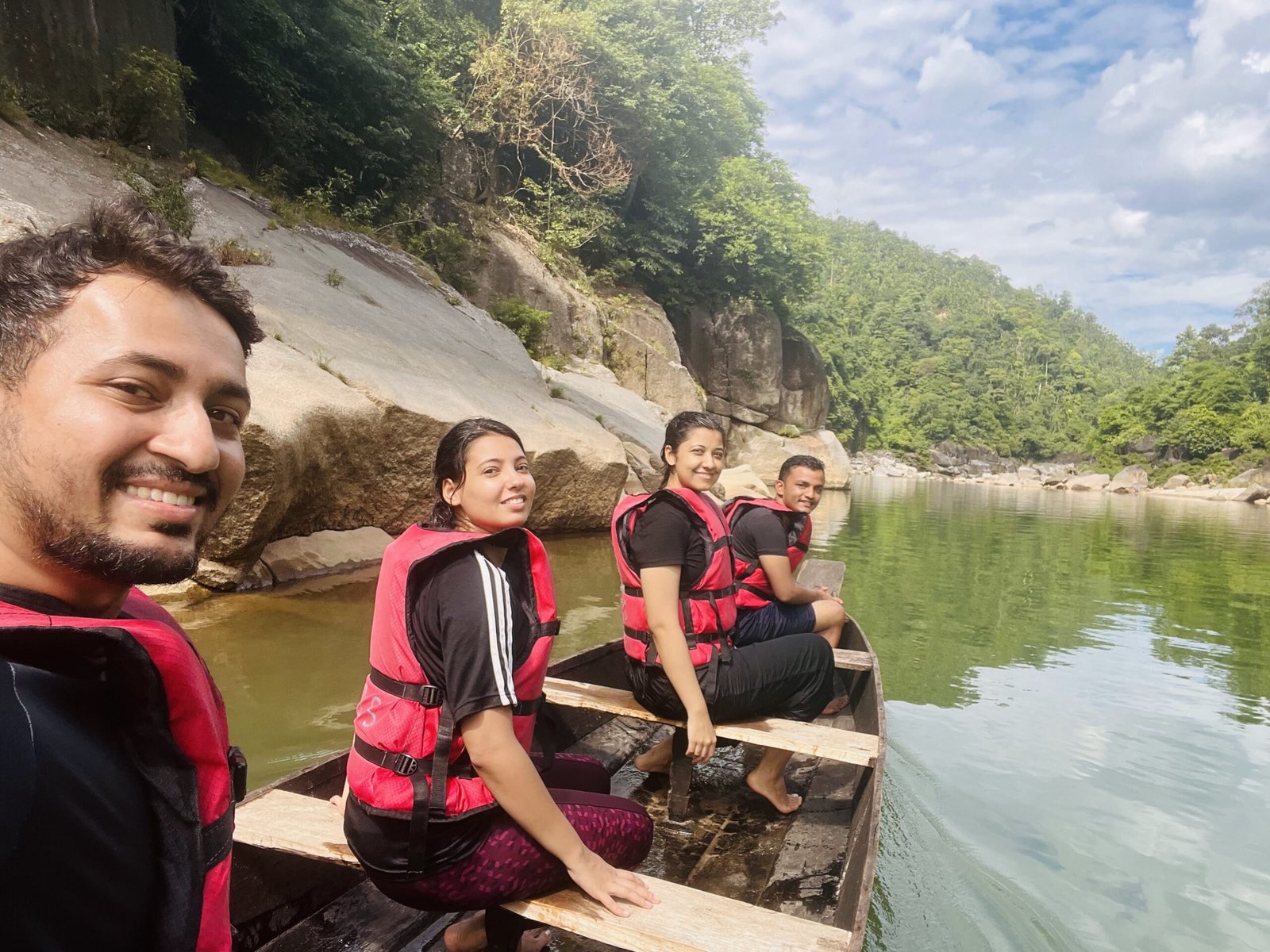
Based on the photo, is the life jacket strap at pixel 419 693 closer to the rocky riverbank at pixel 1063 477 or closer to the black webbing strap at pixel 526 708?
the black webbing strap at pixel 526 708

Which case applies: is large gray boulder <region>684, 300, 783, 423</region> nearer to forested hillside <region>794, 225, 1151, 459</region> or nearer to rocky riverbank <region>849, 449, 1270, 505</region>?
forested hillside <region>794, 225, 1151, 459</region>

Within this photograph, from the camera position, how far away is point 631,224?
24.1m

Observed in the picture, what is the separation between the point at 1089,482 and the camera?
4953 centimetres

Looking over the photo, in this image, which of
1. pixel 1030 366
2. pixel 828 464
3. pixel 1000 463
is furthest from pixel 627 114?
pixel 1030 366

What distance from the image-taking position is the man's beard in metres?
0.79

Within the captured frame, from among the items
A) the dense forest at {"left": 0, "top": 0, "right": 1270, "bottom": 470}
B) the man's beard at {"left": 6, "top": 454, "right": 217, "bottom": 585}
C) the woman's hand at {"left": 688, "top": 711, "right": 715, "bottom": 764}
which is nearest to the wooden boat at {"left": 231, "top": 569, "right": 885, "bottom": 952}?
the woman's hand at {"left": 688, "top": 711, "right": 715, "bottom": 764}

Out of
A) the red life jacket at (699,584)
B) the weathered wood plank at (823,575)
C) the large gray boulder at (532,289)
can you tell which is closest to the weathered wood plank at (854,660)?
the red life jacket at (699,584)

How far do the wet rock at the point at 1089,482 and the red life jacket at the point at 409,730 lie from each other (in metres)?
54.5

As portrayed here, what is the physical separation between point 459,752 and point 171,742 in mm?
1017

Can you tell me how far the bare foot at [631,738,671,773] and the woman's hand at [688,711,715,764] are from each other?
82 cm

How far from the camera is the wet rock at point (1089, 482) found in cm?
4906

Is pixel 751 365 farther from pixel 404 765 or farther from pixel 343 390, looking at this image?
pixel 404 765

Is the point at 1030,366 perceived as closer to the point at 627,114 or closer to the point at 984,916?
the point at 627,114

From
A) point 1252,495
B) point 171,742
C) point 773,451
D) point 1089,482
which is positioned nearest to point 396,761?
point 171,742
